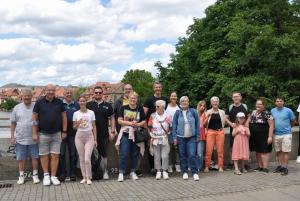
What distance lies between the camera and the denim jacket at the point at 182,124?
8758 millimetres

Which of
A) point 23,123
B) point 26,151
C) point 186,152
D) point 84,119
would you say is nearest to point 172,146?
point 186,152

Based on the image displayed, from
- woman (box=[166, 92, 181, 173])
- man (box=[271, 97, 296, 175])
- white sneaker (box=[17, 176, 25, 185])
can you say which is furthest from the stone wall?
man (box=[271, 97, 296, 175])

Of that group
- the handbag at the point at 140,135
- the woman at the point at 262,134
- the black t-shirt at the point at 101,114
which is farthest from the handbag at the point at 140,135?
the woman at the point at 262,134

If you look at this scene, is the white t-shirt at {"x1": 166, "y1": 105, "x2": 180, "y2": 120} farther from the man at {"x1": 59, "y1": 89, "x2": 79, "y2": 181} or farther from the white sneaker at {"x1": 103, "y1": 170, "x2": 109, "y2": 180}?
the man at {"x1": 59, "y1": 89, "x2": 79, "y2": 181}

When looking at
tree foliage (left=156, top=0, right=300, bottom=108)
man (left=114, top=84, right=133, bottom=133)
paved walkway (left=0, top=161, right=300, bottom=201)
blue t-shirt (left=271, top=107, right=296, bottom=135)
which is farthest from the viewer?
tree foliage (left=156, top=0, right=300, bottom=108)

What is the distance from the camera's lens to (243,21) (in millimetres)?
25859

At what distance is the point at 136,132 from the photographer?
8.59 meters

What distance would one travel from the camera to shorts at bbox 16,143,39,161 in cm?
803

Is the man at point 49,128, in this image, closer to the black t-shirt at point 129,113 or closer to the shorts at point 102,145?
the shorts at point 102,145

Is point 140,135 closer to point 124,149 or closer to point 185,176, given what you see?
point 124,149

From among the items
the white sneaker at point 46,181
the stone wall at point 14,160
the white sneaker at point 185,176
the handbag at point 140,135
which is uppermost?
the handbag at point 140,135

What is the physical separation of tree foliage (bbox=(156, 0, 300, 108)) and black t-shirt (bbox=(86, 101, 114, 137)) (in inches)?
612

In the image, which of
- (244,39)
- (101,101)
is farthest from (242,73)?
(101,101)

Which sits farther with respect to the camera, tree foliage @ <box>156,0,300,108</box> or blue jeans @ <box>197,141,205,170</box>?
tree foliage @ <box>156,0,300,108</box>
